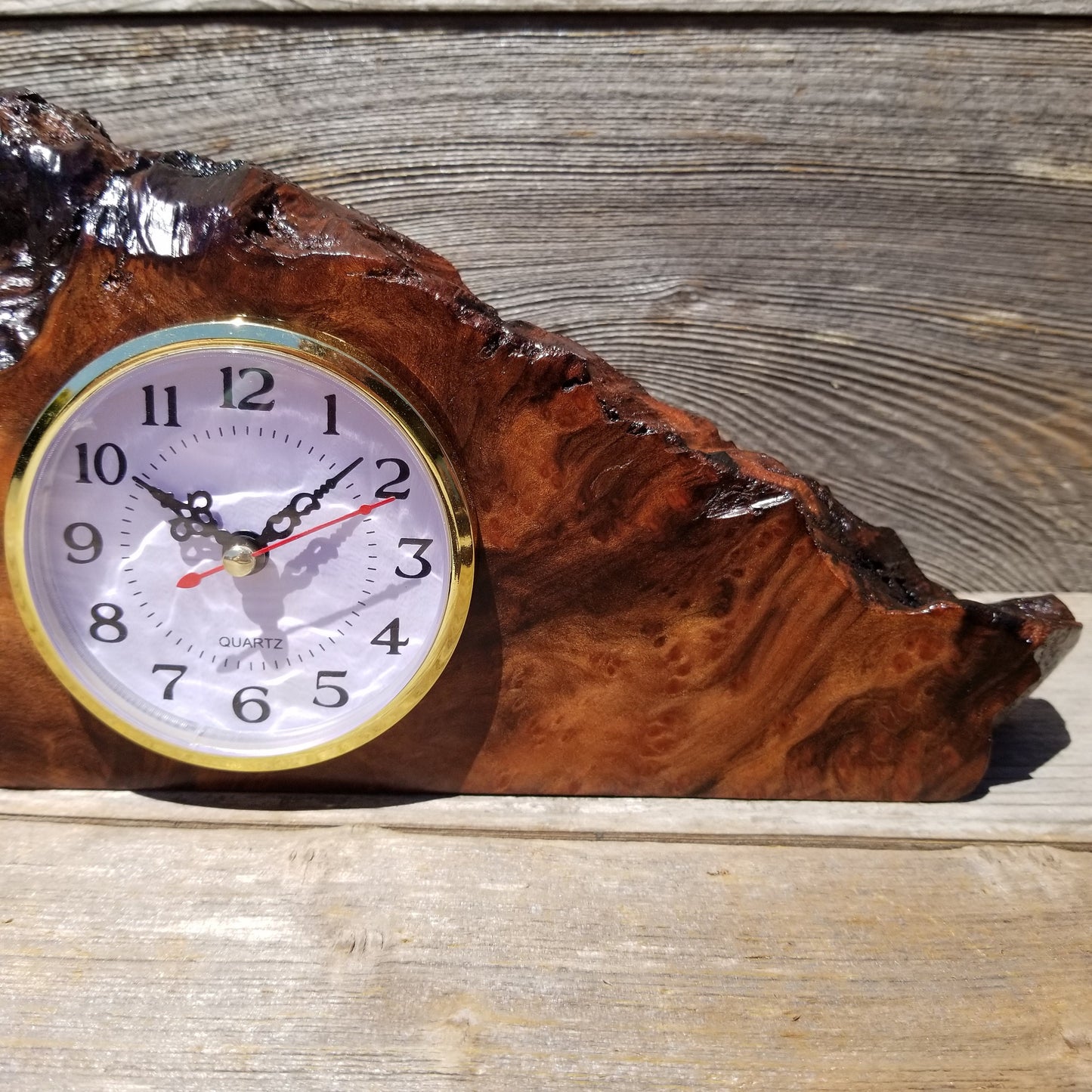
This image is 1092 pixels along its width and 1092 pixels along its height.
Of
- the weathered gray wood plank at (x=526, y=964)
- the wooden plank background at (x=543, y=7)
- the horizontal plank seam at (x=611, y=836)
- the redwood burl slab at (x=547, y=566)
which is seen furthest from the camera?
the wooden plank background at (x=543, y=7)

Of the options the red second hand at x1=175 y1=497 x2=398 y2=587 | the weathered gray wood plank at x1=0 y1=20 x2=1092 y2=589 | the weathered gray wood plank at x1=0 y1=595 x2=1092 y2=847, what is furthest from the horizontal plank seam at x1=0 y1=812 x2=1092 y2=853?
the weathered gray wood plank at x1=0 y1=20 x2=1092 y2=589

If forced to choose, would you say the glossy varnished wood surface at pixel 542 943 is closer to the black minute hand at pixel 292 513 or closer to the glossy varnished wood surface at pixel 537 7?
the black minute hand at pixel 292 513

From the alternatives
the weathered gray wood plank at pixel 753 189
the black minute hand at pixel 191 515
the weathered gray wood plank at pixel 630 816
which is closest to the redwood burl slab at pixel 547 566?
the weathered gray wood plank at pixel 630 816

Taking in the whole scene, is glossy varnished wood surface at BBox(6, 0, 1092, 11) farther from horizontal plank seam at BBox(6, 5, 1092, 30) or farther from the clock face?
the clock face

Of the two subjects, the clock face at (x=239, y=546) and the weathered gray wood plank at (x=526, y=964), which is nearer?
the weathered gray wood plank at (x=526, y=964)

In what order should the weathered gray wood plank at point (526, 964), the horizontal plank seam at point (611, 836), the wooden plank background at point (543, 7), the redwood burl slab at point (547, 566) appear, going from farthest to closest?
the wooden plank background at point (543, 7) < the horizontal plank seam at point (611, 836) < the redwood burl slab at point (547, 566) < the weathered gray wood plank at point (526, 964)

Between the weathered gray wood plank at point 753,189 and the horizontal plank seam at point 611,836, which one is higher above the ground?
the weathered gray wood plank at point 753,189

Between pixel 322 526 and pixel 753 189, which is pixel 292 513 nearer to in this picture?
pixel 322 526
